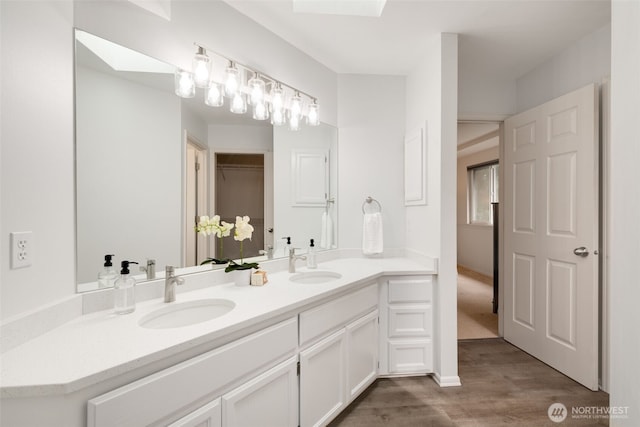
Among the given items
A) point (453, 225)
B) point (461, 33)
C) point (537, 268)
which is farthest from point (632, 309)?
point (461, 33)

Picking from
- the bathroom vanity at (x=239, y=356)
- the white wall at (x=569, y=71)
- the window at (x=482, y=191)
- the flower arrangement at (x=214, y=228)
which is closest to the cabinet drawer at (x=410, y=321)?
the bathroom vanity at (x=239, y=356)

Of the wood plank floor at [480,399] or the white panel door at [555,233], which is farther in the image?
the white panel door at [555,233]

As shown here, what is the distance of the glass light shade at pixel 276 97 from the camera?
199cm

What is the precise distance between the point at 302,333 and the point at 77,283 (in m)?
0.97

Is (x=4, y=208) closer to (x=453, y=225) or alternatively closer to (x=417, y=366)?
(x=453, y=225)

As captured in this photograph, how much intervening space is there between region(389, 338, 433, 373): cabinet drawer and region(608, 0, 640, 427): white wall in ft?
3.98

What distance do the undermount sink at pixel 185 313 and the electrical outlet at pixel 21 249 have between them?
418 mm

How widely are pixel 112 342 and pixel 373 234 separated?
6.33 ft

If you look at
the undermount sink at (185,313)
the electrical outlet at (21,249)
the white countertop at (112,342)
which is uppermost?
the electrical outlet at (21,249)

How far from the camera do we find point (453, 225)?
81.1 inches

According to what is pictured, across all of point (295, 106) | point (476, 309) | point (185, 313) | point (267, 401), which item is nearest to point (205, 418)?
point (267, 401)

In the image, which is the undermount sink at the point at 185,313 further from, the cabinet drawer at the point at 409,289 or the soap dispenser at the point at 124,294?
the cabinet drawer at the point at 409,289

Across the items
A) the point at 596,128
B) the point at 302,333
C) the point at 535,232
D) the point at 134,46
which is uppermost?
the point at 134,46

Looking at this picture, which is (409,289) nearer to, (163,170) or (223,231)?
(223,231)
